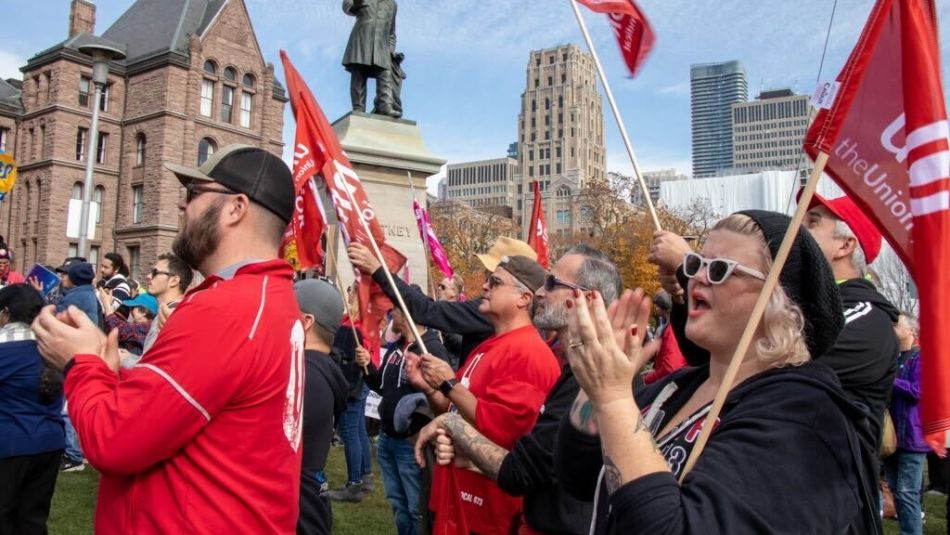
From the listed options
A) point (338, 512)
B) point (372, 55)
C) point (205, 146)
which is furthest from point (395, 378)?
point (205, 146)

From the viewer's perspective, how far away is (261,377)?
2.24 meters

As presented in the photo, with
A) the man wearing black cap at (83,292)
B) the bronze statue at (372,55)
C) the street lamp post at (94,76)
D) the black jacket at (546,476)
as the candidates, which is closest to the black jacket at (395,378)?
the black jacket at (546,476)

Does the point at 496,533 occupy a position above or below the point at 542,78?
below

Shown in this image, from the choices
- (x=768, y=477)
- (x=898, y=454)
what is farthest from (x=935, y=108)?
(x=898, y=454)

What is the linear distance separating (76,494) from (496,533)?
19.7 feet

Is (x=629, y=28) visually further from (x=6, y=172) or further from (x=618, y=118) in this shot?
(x=6, y=172)

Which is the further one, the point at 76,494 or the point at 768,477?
the point at 76,494

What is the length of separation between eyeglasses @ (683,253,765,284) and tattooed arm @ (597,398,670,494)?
0.51 meters

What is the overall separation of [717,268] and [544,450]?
1.26 metres

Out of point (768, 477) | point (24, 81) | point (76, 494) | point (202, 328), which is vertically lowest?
point (76, 494)

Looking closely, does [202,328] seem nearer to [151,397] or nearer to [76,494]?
[151,397]

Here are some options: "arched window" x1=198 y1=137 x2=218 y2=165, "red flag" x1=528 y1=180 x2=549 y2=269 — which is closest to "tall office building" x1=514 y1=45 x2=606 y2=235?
"arched window" x1=198 y1=137 x2=218 y2=165

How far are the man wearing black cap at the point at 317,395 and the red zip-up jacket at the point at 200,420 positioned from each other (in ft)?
3.35

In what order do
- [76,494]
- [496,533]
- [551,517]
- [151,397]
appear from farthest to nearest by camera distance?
[76,494] < [496,533] < [551,517] < [151,397]
